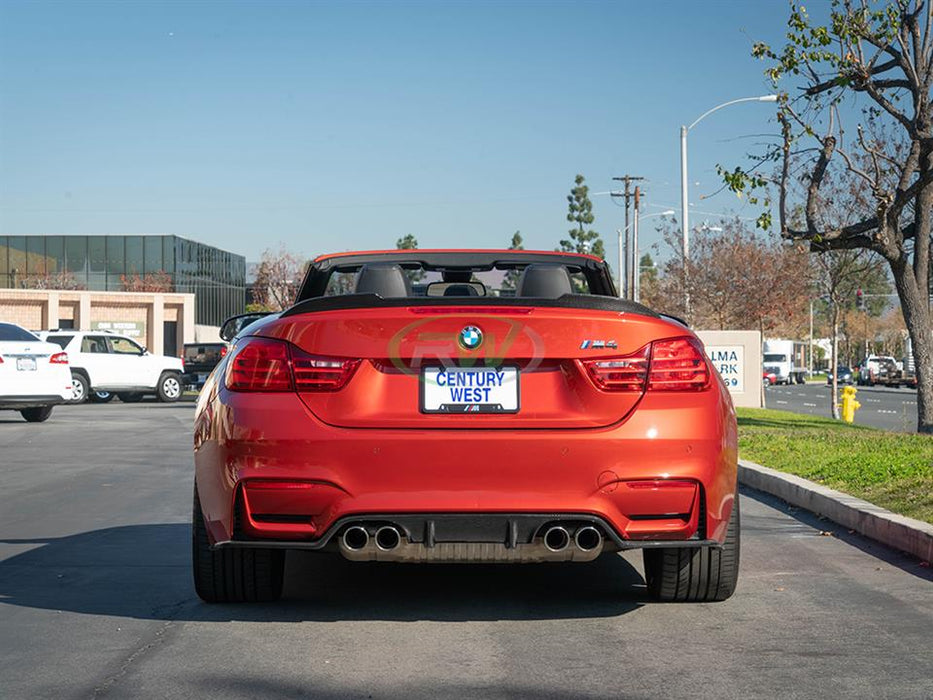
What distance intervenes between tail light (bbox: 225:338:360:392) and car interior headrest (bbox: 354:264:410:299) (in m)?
0.89

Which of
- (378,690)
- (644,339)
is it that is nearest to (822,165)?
(644,339)

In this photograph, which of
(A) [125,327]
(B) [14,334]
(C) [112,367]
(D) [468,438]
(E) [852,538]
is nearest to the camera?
(D) [468,438]

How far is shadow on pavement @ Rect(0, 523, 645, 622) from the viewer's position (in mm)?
5914

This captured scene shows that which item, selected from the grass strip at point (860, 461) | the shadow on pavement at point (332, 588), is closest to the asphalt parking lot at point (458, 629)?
the shadow on pavement at point (332, 588)

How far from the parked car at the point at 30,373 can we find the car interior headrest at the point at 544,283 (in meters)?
17.7

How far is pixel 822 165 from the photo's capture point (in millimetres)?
20484

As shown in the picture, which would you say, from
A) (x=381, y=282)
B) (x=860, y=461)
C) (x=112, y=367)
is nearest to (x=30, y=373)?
(x=112, y=367)

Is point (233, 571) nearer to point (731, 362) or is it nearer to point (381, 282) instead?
point (381, 282)

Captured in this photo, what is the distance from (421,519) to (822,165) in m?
16.6

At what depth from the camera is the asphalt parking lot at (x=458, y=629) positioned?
4.65 metres

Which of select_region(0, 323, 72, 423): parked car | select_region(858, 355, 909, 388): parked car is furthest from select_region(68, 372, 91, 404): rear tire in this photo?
select_region(858, 355, 909, 388): parked car

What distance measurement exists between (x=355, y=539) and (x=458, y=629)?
616mm

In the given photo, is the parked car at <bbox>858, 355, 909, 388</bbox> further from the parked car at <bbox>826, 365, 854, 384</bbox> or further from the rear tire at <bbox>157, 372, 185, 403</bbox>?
the rear tire at <bbox>157, 372, 185, 403</bbox>

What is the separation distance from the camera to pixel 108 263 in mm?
86062
